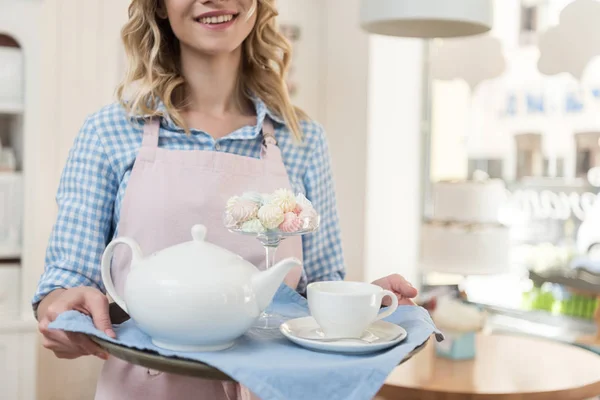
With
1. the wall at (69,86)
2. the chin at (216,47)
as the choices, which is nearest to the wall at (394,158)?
the wall at (69,86)

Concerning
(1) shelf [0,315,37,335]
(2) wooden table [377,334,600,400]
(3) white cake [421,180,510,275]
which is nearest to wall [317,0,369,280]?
(3) white cake [421,180,510,275]

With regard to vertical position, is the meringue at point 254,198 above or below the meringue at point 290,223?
above

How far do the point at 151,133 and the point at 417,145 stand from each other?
303 cm

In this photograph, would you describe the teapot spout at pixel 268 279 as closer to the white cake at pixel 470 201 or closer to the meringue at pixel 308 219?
the meringue at pixel 308 219

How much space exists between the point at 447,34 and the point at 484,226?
1011 mm

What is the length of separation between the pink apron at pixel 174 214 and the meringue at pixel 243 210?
0.21m

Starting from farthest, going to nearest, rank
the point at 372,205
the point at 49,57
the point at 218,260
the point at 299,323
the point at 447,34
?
1. the point at 372,205
2. the point at 49,57
3. the point at 447,34
4. the point at 299,323
5. the point at 218,260

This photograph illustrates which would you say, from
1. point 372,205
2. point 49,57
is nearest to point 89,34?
point 49,57

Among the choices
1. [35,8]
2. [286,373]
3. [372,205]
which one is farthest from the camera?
[372,205]

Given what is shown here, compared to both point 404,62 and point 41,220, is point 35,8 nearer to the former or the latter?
point 41,220

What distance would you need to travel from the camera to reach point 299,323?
3.60 feet

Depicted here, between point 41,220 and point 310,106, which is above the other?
point 310,106

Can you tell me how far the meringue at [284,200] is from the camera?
3.71 feet

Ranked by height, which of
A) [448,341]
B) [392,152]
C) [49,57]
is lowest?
[448,341]
